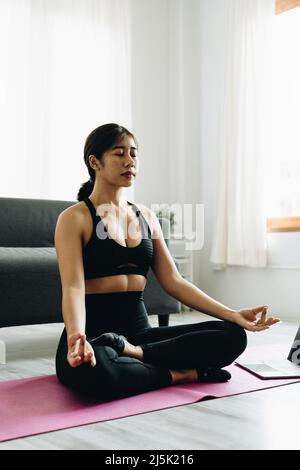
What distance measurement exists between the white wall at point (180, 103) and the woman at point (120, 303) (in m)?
2.73

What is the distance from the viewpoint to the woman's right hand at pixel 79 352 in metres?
1.50

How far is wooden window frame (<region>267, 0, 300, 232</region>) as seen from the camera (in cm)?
400

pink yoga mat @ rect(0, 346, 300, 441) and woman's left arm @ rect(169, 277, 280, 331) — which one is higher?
woman's left arm @ rect(169, 277, 280, 331)

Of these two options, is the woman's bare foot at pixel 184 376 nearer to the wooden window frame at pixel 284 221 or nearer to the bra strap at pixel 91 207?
the bra strap at pixel 91 207

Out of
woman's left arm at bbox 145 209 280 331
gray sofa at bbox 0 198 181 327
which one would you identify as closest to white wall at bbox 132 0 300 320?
gray sofa at bbox 0 198 181 327

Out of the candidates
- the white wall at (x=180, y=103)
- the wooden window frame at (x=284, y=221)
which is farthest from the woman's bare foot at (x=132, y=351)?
the white wall at (x=180, y=103)

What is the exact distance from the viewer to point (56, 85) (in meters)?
4.38

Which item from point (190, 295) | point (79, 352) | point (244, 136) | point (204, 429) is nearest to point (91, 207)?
point (190, 295)

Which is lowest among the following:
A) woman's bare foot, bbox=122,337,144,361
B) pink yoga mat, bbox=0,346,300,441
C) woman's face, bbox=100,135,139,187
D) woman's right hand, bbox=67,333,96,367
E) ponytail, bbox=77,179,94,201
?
pink yoga mat, bbox=0,346,300,441

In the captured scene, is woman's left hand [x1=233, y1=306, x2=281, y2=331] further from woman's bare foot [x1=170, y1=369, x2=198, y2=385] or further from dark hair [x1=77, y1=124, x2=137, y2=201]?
dark hair [x1=77, y1=124, x2=137, y2=201]

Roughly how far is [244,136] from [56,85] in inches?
57.5

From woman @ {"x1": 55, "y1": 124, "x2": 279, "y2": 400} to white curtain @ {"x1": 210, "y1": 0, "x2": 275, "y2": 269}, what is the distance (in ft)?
7.43

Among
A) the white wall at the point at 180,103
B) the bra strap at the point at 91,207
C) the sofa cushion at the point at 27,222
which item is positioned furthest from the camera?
the white wall at the point at 180,103

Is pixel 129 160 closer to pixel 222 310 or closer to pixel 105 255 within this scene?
pixel 105 255
